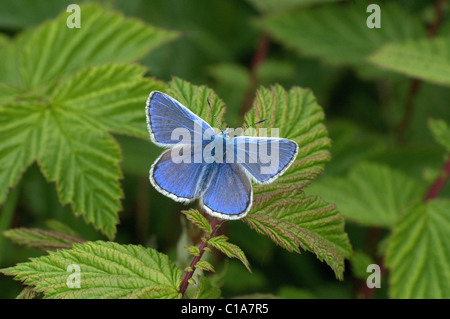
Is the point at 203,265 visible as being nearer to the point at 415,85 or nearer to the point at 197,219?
the point at 197,219

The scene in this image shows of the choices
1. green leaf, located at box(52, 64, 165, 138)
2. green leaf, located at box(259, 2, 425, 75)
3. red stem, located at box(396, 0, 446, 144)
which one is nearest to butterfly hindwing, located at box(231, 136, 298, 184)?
green leaf, located at box(52, 64, 165, 138)

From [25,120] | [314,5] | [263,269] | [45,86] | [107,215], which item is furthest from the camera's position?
[314,5]

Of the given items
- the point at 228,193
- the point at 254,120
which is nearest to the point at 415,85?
the point at 254,120

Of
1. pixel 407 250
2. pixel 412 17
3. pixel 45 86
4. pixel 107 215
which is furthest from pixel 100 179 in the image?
pixel 412 17

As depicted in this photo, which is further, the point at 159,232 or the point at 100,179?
the point at 159,232
